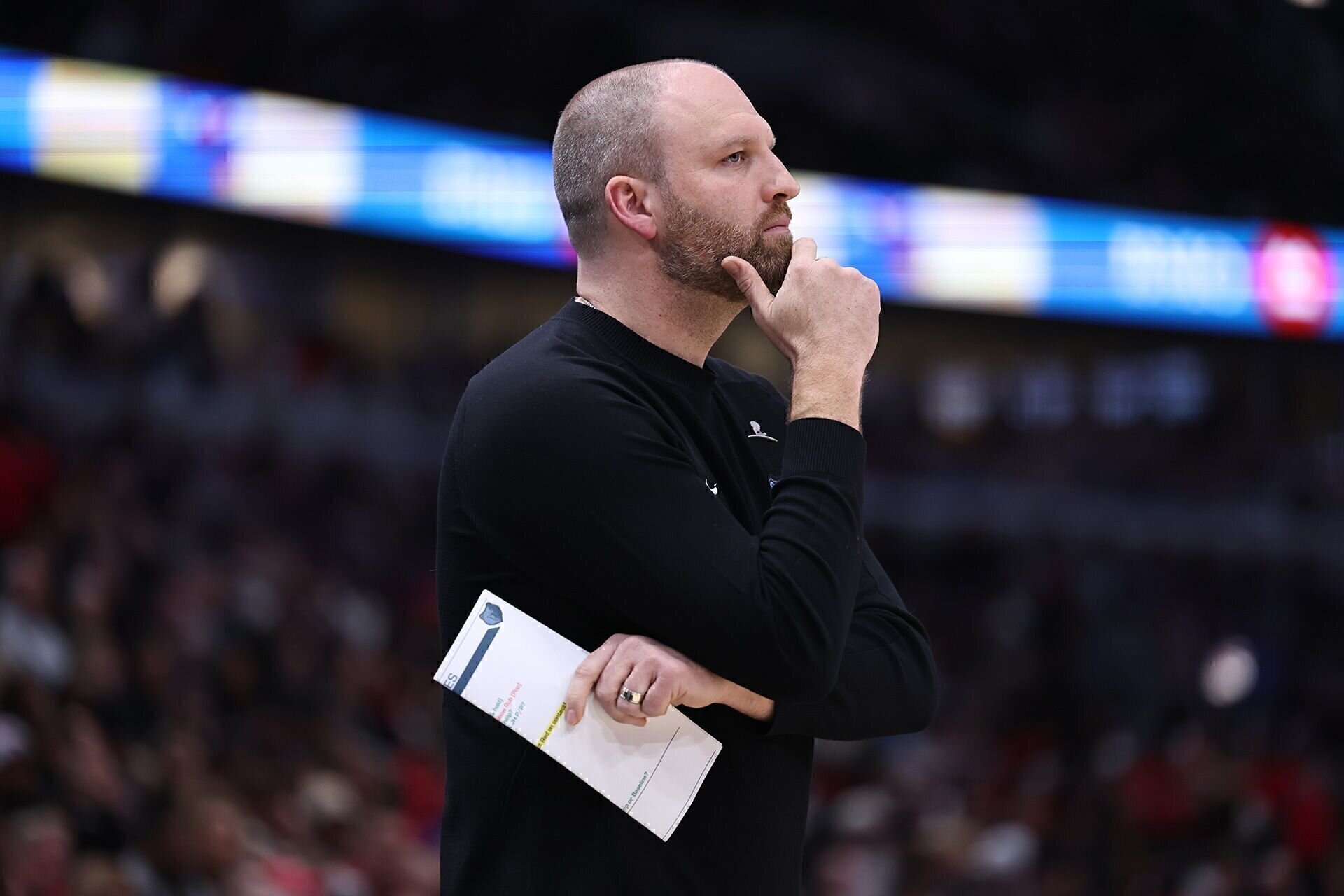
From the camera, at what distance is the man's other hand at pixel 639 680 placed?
169 cm

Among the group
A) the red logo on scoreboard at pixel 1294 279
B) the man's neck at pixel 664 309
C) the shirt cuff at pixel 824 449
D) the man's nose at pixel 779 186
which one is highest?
the red logo on scoreboard at pixel 1294 279

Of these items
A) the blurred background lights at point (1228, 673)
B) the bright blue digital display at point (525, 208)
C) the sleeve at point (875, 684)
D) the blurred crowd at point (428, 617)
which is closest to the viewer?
the sleeve at point (875, 684)

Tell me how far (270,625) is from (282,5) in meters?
5.24

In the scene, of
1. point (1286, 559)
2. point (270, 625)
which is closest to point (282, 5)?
point (270, 625)

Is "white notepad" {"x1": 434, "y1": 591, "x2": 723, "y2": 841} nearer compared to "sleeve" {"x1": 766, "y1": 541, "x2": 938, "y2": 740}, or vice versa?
"white notepad" {"x1": 434, "y1": 591, "x2": 723, "y2": 841}

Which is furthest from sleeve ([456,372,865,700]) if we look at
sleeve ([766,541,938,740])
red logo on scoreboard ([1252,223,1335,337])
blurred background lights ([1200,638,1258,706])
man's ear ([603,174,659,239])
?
blurred background lights ([1200,638,1258,706])

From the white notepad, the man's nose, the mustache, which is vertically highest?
the man's nose

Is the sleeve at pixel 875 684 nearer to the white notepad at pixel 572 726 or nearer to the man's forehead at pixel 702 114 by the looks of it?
the white notepad at pixel 572 726

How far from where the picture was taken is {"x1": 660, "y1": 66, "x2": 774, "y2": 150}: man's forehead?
76.7 inches

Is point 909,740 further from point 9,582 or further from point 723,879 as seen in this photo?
point 723,879

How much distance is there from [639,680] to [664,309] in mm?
544

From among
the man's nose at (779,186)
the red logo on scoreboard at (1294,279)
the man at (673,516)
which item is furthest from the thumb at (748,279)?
the red logo on scoreboard at (1294,279)

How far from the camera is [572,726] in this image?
5.72 feet

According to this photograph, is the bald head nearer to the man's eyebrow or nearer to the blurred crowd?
the man's eyebrow
